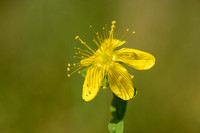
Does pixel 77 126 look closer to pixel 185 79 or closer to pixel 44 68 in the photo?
pixel 44 68

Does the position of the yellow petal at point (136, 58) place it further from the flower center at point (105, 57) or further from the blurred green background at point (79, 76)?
the blurred green background at point (79, 76)

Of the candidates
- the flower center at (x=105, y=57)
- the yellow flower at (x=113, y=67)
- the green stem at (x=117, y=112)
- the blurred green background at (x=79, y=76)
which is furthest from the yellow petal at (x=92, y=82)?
the blurred green background at (x=79, y=76)

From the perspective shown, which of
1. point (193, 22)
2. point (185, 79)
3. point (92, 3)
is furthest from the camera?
point (92, 3)

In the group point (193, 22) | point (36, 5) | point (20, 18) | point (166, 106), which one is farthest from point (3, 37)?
point (193, 22)

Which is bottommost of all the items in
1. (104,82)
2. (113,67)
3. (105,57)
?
(104,82)

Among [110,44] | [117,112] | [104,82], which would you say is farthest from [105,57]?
[117,112]

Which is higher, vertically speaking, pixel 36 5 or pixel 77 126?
pixel 36 5

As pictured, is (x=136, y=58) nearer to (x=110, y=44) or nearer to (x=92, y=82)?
(x=110, y=44)
